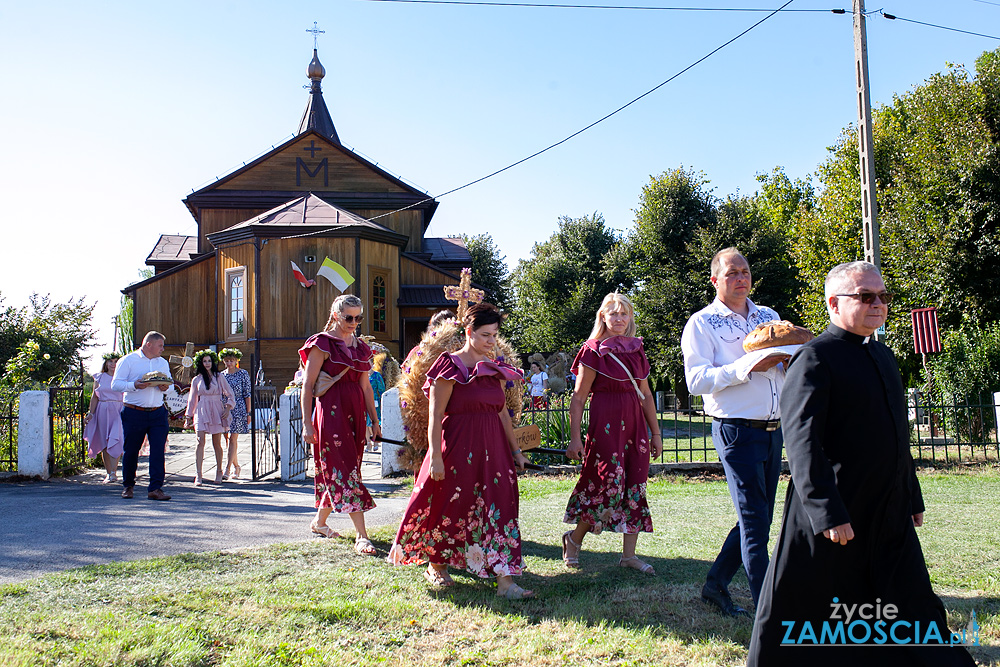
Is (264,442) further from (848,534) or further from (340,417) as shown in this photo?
(848,534)

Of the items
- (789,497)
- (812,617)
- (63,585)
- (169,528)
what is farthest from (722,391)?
(169,528)

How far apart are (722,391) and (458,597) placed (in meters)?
2.06

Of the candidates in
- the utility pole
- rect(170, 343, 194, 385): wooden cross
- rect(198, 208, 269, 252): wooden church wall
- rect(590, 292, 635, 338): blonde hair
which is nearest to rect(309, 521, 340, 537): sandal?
rect(590, 292, 635, 338): blonde hair

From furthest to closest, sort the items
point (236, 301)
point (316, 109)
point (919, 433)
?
point (316, 109), point (236, 301), point (919, 433)

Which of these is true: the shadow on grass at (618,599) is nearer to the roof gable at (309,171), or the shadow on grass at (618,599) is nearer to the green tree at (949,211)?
the green tree at (949,211)

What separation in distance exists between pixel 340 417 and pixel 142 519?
272 cm

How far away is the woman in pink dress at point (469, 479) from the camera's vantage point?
457cm

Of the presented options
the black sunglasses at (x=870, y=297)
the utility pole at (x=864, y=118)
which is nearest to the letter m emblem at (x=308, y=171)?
the utility pole at (x=864, y=118)

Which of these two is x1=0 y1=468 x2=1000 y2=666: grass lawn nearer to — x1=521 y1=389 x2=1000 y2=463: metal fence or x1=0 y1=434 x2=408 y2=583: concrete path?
x1=0 y1=434 x2=408 y2=583: concrete path

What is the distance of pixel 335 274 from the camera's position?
24.4 metres

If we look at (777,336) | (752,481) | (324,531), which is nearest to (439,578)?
(324,531)

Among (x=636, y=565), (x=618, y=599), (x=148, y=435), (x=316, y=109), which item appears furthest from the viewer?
(x=316, y=109)

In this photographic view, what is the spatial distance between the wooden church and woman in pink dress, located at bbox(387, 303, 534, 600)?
61.8 feet

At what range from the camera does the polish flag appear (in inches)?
949
